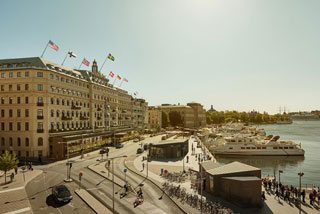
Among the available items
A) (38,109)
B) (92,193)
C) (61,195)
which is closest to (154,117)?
(38,109)

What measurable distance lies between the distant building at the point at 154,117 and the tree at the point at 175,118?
555 inches

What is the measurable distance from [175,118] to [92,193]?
14130 cm

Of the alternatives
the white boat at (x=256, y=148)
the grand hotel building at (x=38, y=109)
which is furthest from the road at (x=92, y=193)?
the white boat at (x=256, y=148)

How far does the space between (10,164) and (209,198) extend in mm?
33578

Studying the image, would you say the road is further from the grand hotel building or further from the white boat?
the white boat

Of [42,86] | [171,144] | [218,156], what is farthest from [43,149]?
[218,156]

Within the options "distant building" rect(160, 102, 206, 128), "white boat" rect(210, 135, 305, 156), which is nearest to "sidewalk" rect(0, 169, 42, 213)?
"white boat" rect(210, 135, 305, 156)

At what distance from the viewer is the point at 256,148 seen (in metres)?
79.6

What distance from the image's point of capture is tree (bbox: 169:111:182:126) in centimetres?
17162

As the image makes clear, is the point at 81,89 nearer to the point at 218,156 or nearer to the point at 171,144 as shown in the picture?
the point at 171,144

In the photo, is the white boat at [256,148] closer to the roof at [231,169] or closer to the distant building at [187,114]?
the roof at [231,169]

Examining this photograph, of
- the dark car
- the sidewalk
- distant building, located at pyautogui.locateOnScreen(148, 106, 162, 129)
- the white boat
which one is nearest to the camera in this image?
the sidewalk

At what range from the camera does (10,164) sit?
122ft

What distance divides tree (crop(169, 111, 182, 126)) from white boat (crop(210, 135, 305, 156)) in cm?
8931
